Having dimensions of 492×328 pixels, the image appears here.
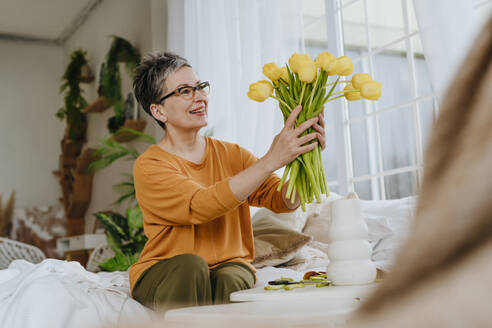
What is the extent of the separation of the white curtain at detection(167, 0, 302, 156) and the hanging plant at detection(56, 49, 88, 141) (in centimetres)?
245

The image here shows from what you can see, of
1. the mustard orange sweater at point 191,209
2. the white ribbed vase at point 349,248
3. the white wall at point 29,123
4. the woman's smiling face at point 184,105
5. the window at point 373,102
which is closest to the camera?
the white ribbed vase at point 349,248

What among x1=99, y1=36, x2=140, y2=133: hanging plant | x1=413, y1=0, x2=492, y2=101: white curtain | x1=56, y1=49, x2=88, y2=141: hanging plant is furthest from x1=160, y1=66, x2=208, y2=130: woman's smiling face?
x1=56, y1=49, x2=88, y2=141: hanging plant

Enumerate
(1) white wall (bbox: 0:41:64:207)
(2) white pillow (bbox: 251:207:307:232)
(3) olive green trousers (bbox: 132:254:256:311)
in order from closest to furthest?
(3) olive green trousers (bbox: 132:254:256:311) < (2) white pillow (bbox: 251:207:307:232) < (1) white wall (bbox: 0:41:64:207)

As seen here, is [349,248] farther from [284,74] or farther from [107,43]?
[107,43]

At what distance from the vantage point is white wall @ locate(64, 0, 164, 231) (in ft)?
17.1

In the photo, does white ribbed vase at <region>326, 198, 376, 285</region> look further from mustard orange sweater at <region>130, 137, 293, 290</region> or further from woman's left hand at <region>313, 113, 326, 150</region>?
mustard orange sweater at <region>130, 137, 293, 290</region>

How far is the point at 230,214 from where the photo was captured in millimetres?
1760

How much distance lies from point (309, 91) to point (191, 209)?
495mm

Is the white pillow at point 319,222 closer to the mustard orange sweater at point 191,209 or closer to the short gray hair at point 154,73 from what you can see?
the mustard orange sweater at point 191,209

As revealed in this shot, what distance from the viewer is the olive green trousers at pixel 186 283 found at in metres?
1.39

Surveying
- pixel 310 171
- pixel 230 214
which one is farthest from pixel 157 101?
pixel 310 171

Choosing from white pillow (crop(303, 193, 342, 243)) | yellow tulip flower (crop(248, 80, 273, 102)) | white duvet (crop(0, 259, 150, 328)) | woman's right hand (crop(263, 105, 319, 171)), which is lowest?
white duvet (crop(0, 259, 150, 328))

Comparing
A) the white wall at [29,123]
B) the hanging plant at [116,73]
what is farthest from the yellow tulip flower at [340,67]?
the white wall at [29,123]

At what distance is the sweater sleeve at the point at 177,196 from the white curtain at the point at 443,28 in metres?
1.07
